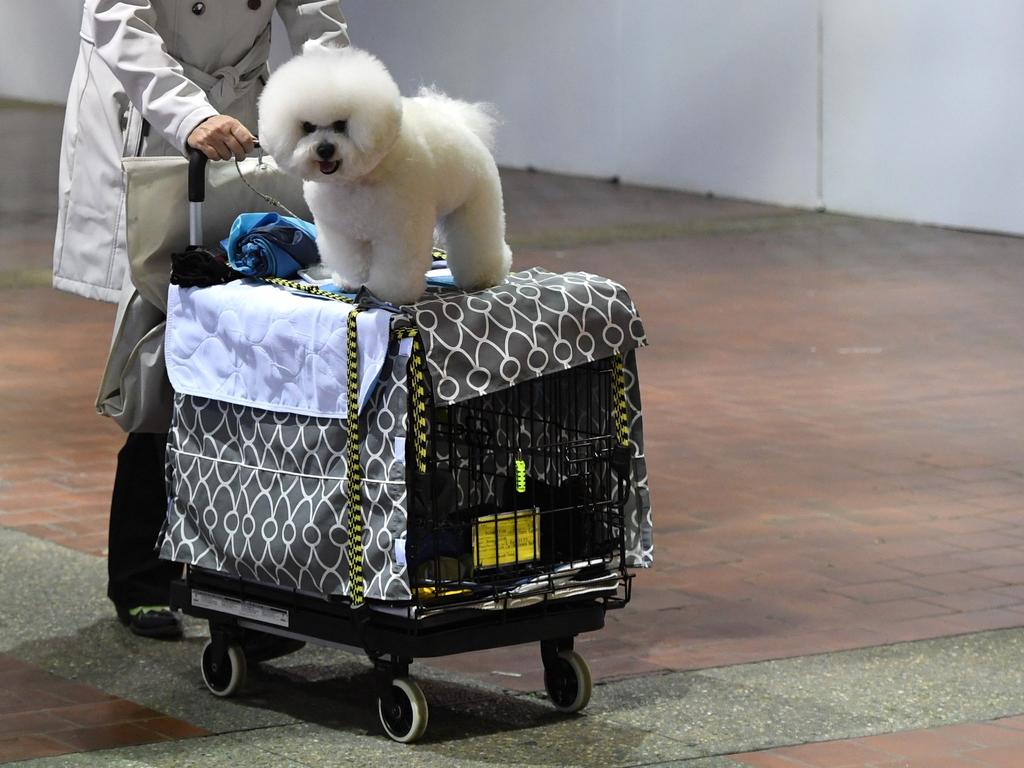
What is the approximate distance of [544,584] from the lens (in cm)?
394

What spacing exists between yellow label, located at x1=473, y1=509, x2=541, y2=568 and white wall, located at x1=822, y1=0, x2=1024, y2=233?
350 inches

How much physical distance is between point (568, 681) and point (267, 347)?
101 cm

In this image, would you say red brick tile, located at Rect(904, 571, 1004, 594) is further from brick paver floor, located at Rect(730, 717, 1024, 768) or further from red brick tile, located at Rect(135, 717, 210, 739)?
red brick tile, located at Rect(135, 717, 210, 739)

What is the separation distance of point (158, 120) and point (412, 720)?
149 cm

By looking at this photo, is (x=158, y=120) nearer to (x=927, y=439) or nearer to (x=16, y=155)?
(x=927, y=439)

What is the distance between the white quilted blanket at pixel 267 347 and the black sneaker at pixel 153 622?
0.85 m

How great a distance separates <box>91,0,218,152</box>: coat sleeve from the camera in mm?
4207

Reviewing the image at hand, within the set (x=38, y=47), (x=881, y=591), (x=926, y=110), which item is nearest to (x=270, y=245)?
(x=881, y=591)

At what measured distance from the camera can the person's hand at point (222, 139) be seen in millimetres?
4113

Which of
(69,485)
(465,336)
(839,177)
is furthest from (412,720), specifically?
(839,177)

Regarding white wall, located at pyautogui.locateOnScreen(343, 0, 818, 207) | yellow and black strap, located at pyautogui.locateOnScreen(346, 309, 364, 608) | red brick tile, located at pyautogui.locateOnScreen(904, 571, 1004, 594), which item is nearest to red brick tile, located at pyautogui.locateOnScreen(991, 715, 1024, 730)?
red brick tile, located at pyautogui.locateOnScreen(904, 571, 1004, 594)

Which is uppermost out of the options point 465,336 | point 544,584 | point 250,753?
point 465,336

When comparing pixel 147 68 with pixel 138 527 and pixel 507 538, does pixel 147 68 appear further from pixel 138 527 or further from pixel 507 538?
pixel 507 538

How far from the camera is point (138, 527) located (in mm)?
4816
